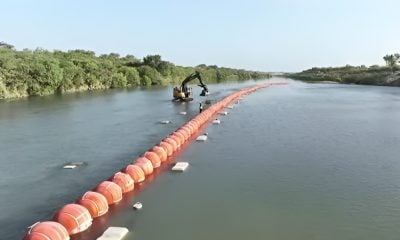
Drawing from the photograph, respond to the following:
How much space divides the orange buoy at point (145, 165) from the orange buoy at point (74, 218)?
17.3 feet

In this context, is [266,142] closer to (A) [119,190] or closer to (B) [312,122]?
Result: (B) [312,122]

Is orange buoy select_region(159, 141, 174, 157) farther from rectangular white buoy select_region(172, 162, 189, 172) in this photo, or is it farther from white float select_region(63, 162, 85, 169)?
white float select_region(63, 162, 85, 169)

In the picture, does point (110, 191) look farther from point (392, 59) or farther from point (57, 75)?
point (392, 59)

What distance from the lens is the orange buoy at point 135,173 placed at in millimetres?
16734

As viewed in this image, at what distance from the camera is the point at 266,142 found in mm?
25750

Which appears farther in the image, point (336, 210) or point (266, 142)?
point (266, 142)

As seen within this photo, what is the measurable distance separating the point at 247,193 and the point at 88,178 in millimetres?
6441

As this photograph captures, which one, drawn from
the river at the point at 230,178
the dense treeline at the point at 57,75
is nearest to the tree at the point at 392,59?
the dense treeline at the point at 57,75

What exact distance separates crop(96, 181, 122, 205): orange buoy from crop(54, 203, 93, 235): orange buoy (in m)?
1.75

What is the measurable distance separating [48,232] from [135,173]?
640 cm

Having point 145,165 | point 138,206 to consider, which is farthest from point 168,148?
point 138,206

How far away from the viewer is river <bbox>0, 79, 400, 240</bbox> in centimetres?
1270

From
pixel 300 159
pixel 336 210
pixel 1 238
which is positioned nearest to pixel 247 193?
pixel 336 210

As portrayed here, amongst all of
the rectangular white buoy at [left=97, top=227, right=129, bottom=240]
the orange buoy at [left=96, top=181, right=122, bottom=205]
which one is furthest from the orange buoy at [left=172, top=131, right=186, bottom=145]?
the rectangular white buoy at [left=97, top=227, right=129, bottom=240]
